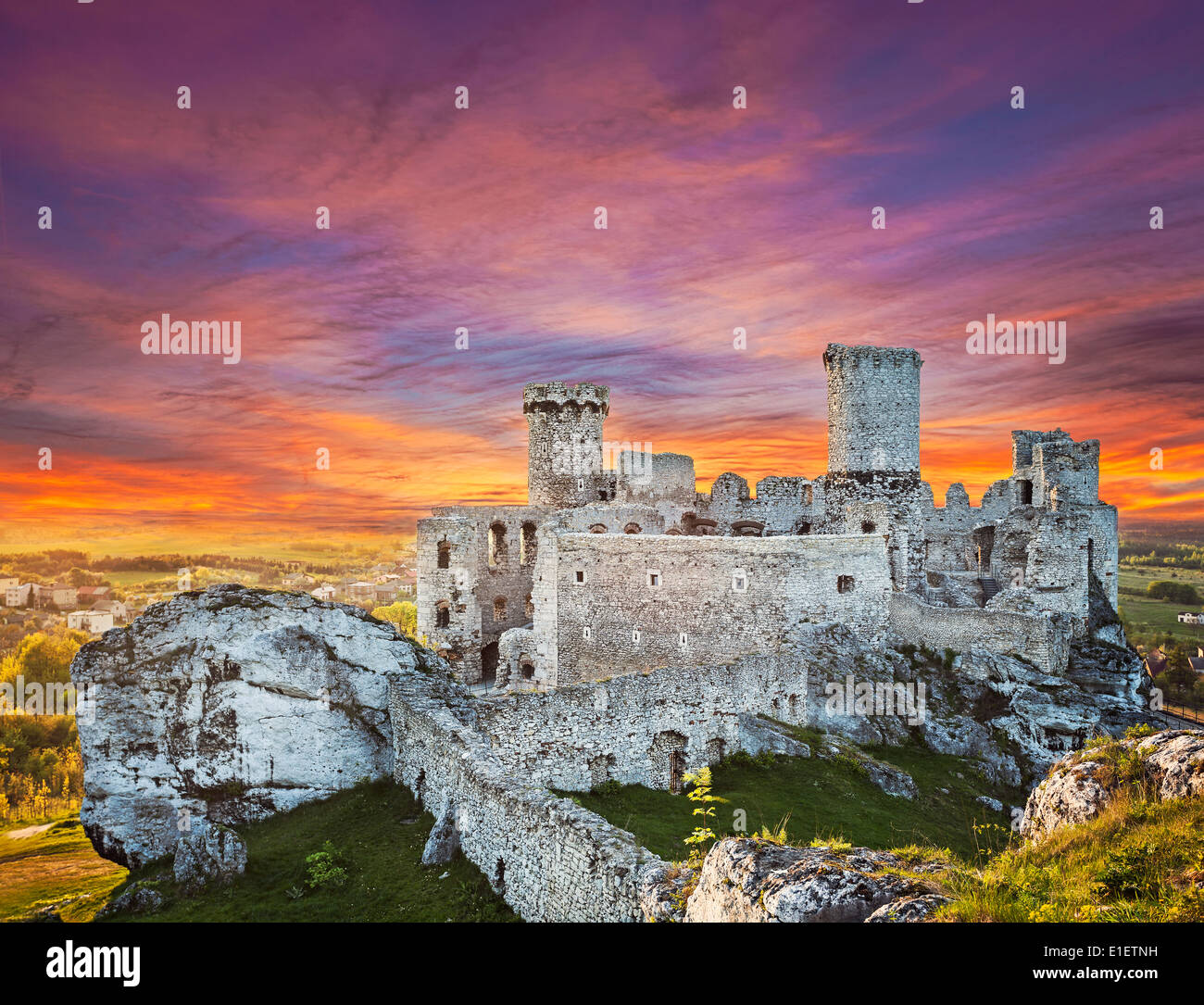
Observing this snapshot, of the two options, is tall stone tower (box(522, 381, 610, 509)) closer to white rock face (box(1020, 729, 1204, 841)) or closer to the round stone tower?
the round stone tower

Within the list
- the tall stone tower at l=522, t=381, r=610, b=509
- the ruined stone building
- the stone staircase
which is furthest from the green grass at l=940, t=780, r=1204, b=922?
the tall stone tower at l=522, t=381, r=610, b=509

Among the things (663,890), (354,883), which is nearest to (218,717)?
(354,883)

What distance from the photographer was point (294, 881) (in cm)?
1124

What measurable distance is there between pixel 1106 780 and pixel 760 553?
16.3m

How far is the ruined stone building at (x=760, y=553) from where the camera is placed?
2392 cm

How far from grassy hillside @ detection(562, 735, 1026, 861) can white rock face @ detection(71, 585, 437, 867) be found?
6.17 m

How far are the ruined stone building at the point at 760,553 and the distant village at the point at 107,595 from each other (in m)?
8.83

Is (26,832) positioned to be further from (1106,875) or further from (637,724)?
(1106,875)

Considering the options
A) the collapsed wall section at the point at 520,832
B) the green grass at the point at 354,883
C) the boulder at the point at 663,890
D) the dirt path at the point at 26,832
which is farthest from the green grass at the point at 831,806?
the dirt path at the point at 26,832

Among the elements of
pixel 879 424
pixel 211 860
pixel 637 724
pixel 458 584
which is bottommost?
pixel 211 860

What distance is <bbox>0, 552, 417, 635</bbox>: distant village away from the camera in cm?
4300

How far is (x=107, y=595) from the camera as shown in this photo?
4941 centimetres
